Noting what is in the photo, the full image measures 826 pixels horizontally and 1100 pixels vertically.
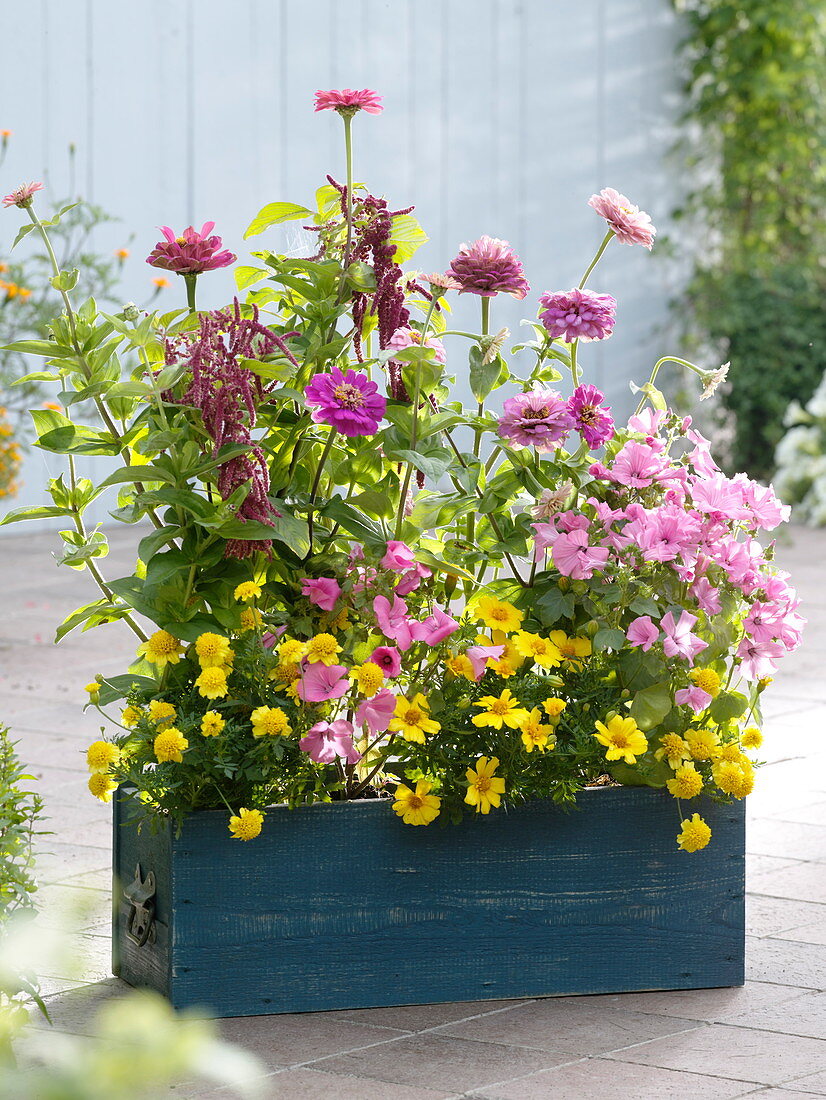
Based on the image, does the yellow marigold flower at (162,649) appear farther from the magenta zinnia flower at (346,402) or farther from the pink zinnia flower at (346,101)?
the pink zinnia flower at (346,101)

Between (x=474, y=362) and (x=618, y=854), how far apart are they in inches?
29.4

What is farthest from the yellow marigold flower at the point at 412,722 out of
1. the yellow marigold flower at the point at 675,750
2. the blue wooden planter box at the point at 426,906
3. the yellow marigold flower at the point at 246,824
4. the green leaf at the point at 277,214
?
the green leaf at the point at 277,214

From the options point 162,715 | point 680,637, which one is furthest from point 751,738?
point 162,715

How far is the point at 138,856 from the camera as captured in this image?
237cm

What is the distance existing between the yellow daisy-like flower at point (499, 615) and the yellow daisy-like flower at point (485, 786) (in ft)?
0.67

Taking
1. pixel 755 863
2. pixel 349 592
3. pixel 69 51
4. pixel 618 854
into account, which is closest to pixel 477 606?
pixel 349 592

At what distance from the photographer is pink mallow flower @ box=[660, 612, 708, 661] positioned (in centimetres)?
227

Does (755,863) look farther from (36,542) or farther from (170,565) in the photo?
(36,542)

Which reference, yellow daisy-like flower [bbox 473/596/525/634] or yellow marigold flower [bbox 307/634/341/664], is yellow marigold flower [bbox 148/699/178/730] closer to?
yellow marigold flower [bbox 307/634/341/664]

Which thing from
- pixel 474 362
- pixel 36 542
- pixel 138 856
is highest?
pixel 474 362

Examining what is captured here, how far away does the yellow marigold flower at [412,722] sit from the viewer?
2.22 m

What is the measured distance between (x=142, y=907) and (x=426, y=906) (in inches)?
15.8

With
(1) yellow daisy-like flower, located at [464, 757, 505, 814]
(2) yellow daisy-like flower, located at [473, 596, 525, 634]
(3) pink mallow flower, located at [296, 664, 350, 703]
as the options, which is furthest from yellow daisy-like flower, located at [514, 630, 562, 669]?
(3) pink mallow flower, located at [296, 664, 350, 703]

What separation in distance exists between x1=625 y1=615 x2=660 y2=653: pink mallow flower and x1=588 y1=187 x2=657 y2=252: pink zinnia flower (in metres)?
0.57
